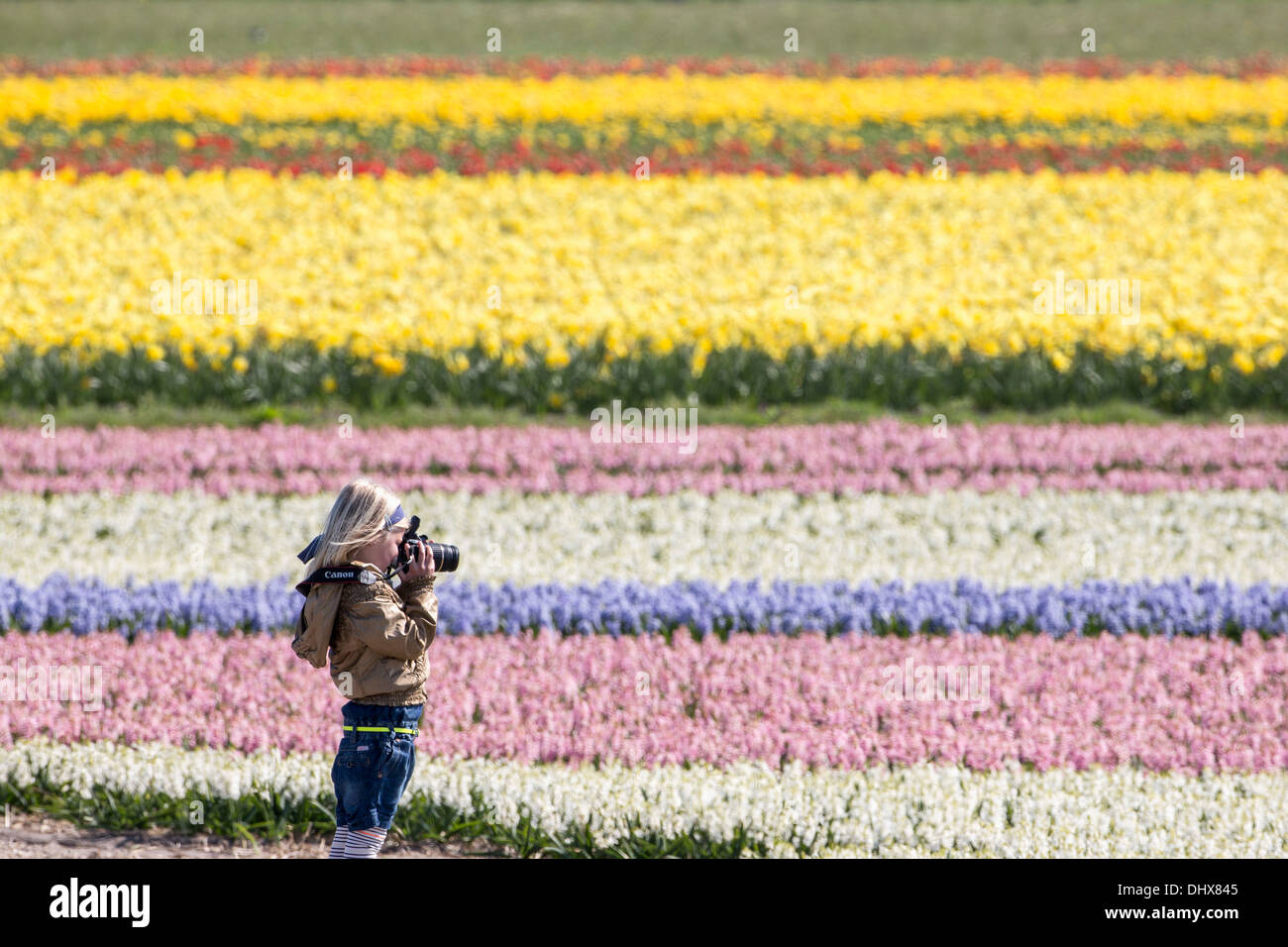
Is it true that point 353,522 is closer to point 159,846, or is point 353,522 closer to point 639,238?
point 159,846

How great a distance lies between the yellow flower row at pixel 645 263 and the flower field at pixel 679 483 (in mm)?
58

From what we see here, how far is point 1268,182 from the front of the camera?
1700 centimetres

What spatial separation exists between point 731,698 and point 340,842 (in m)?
2.15

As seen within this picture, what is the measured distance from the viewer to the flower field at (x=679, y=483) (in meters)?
5.40

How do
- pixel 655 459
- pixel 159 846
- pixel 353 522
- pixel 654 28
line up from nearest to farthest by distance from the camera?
pixel 353 522 → pixel 159 846 → pixel 655 459 → pixel 654 28

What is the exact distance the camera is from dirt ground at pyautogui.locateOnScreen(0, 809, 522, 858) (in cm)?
508

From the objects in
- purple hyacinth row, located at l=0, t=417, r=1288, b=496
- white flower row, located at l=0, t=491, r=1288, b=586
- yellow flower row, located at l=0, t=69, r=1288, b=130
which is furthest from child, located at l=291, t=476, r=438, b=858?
yellow flower row, located at l=0, t=69, r=1288, b=130

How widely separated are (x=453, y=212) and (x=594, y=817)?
11268 millimetres

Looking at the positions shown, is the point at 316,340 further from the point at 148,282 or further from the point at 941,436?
the point at 941,436

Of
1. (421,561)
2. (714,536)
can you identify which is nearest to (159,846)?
(421,561)

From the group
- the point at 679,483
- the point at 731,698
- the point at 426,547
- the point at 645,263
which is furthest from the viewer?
the point at 645,263

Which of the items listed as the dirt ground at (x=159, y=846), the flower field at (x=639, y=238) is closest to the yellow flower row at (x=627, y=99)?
the flower field at (x=639, y=238)

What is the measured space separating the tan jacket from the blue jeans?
38mm

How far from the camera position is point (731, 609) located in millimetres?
6988
